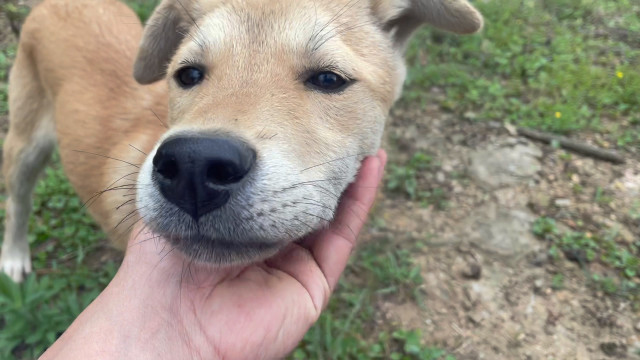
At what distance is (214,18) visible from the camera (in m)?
2.32

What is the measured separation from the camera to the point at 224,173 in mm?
1592

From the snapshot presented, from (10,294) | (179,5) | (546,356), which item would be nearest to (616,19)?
(546,356)

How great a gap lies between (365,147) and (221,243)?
0.97m

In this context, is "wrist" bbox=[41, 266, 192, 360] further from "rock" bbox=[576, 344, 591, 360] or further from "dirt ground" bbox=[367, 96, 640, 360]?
"rock" bbox=[576, 344, 591, 360]

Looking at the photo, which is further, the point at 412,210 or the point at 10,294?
the point at 412,210

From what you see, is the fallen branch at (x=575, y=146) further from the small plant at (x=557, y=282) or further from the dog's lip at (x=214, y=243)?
the dog's lip at (x=214, y=243)

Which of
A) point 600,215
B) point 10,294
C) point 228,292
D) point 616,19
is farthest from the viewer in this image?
point 616,19

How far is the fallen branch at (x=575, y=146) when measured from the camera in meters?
4.44

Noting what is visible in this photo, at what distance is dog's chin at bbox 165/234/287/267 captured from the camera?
1.76 m

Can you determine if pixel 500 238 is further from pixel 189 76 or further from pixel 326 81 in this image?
pixel 189 76

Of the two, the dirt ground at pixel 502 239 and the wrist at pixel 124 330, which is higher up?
the wrist at pixel 124 330

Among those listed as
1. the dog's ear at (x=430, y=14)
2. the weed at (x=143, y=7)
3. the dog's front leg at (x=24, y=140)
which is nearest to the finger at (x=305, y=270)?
the dog's ear at (x=430, y=14)

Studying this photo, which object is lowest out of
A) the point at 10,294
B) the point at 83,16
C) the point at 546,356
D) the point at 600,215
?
the point at 546,356

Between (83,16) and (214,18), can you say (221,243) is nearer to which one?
(214,18)
